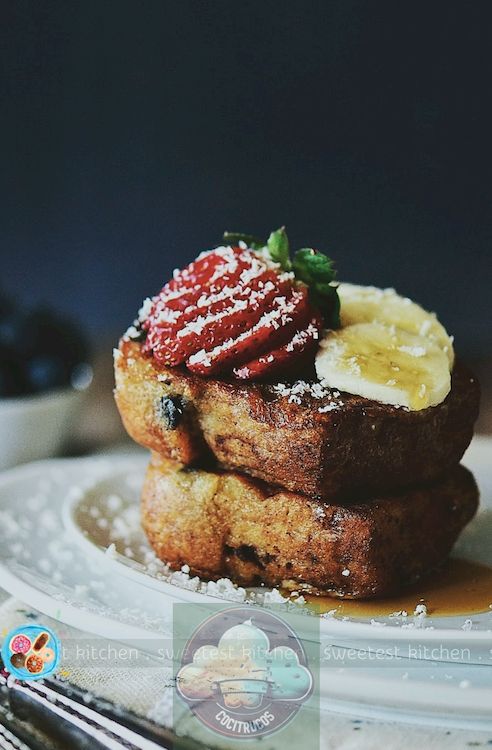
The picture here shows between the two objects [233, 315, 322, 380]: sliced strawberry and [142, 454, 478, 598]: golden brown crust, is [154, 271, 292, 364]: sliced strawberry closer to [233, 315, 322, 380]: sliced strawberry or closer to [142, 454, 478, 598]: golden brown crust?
[233, 315, 322, 380]: sliced strawberry

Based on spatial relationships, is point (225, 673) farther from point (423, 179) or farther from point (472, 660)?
point (423, 179)

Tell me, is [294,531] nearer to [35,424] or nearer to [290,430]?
[290,430]

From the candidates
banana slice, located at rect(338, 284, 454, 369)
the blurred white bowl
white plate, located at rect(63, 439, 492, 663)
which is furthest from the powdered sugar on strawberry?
the blurred white bowl

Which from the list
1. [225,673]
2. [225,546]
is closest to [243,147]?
[225,546]

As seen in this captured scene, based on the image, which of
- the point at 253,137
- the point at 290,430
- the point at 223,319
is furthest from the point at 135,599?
the point at 253,137

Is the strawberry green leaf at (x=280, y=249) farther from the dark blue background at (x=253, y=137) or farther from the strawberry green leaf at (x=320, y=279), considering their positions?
the dark blue background at (x=253, y=137)

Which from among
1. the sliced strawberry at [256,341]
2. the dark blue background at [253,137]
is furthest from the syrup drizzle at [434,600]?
the dark blue background at [253,137]
